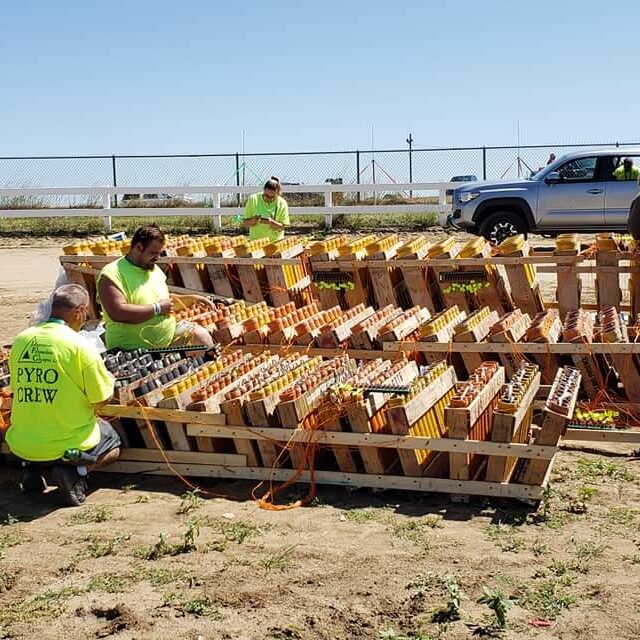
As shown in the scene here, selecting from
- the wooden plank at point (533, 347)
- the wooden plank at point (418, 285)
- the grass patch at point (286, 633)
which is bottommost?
the grass patch at point (286, 633)

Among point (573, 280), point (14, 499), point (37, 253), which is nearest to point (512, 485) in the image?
point (14, 499)

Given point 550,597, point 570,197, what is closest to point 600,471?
point 550,597

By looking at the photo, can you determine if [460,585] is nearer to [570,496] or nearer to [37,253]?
[570,496]

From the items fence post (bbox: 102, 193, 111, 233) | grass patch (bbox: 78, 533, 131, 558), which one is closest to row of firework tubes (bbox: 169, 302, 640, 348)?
grass patch (bbox: 78, 533, 131, 558)

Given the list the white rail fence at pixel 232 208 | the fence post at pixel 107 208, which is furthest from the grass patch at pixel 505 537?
the fence post at pixel 107 208

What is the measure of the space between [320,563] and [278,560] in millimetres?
220

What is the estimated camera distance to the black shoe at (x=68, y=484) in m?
6.10

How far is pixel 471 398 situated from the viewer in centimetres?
630

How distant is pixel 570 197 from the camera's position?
1847 centimetres

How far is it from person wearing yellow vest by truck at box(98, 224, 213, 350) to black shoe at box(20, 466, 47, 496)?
74.4 inches

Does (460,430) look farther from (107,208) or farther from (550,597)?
(107,208)

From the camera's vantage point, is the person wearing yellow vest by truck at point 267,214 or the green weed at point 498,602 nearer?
the green weed at point 498,602

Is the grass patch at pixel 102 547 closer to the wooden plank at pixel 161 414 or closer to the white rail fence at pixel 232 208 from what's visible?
the wooden plank at pixel 161 414

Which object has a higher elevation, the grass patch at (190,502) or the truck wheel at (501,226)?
the truck wheel at (501,226)
